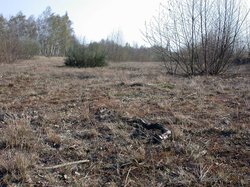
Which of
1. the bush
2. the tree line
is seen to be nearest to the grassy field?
the bush

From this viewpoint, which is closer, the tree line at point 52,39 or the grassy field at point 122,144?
the grassy field at point 122,144

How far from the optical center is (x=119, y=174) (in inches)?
123

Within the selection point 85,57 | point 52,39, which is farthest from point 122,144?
point 52,39

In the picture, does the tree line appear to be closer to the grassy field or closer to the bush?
the bush

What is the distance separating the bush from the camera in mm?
21484

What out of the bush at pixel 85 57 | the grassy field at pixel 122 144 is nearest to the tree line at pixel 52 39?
the bush at pixel 85 57

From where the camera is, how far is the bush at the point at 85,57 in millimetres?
21484

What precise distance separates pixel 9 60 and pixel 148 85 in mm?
19849

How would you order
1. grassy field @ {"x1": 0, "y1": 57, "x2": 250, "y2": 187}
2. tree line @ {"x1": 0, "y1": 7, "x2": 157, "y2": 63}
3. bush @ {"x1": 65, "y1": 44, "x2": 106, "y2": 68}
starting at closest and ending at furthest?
grassy field @ {"x1": 0, "y1": 57, "x2": 250, "y2": 187}, bush @ {"x1": 65, "y1": 44, "x2": 106, "y2": 68}, tree line @ {"x1": 0, "y1": 7, "x2": 157, "y2": 63}

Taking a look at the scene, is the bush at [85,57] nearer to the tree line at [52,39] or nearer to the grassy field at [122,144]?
the tree line at [52,39]

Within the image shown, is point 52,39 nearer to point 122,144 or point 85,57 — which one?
point 85,57

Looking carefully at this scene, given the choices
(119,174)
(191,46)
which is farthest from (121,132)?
(191,46)

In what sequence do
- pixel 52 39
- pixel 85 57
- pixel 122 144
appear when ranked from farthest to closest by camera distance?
pixel 52 39, pixel 85 57, pixel 122 144

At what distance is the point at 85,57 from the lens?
2147 cm
